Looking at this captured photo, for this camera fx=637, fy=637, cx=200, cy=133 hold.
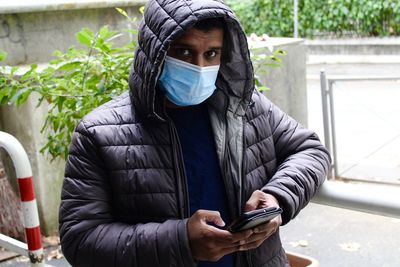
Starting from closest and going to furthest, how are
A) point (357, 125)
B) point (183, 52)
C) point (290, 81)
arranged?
point (183, 52)
point (290, 81)
point (357, 125)

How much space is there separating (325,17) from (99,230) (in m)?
15.1

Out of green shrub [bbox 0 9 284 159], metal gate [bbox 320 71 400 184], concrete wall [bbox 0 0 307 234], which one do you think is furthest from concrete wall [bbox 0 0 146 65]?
metal gate [bbox 320 71 400 184]

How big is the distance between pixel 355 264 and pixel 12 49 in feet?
9.34

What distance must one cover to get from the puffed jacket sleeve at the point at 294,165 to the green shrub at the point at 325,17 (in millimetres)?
13700

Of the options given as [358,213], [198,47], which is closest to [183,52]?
[198,47]

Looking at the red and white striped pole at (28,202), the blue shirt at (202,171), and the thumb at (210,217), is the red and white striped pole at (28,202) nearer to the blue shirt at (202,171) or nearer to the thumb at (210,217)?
the blue shirt at (202,171)

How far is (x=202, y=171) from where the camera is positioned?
5.44 ft

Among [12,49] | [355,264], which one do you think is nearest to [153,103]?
[355,264]

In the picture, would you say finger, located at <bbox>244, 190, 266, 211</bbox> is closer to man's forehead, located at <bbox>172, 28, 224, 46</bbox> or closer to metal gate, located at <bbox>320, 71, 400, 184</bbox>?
man's forehead, located at <bbox>172, 28, 224, 46</bbox>

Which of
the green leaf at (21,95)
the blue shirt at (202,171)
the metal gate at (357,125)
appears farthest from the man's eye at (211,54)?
the metal gate at (357,125)

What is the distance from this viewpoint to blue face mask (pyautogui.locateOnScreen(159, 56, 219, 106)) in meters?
1.66

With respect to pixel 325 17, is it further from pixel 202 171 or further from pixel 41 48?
pixel 202 171

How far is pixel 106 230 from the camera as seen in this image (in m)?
1.56

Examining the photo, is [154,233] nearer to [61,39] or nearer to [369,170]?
[61,39]
